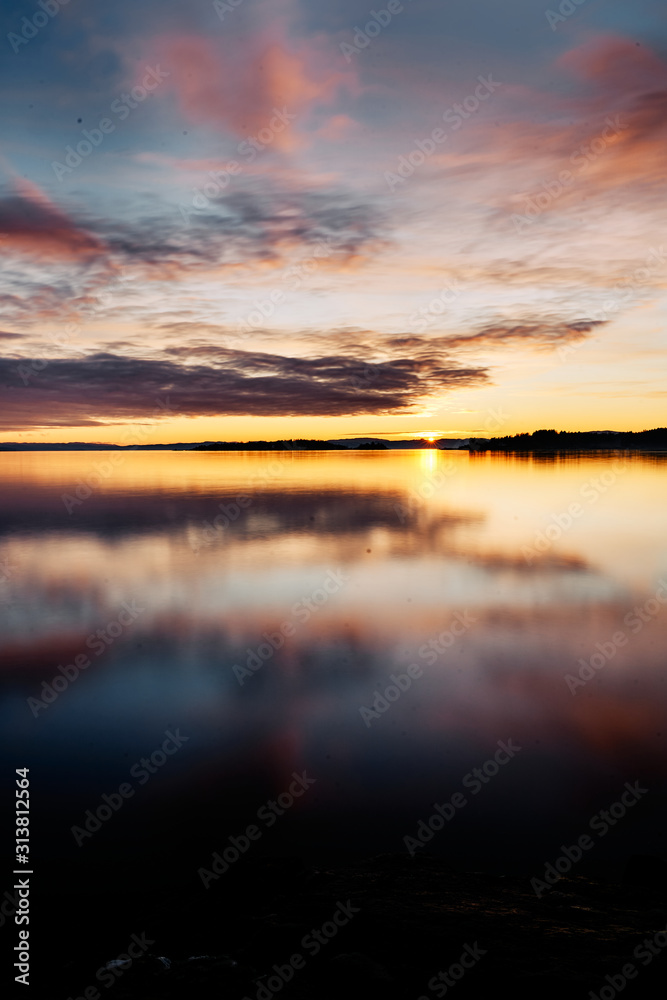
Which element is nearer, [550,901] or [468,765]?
[550,901]

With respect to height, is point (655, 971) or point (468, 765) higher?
point (655, 971)

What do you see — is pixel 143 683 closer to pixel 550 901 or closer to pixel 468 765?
pixel 468 765

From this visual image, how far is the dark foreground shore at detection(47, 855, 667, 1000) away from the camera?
12.2 feet

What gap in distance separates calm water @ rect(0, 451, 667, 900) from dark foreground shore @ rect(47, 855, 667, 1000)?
0.59m

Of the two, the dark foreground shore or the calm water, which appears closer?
the dark foreground shore

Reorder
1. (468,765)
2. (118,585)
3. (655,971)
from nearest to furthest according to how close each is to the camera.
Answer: (655,971) → (468,765) → (118,585)

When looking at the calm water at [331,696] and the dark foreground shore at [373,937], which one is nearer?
the dark foreground shore at [373,937]

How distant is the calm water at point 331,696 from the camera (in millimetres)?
6246

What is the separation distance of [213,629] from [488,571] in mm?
9835

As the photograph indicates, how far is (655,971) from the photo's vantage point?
144 inches

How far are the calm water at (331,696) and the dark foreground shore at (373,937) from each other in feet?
1.95

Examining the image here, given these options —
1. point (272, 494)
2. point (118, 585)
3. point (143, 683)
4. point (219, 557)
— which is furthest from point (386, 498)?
point (143, 683)

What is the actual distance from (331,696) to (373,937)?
519 cm

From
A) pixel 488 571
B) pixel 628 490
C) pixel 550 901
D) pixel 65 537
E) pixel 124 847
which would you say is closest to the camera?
pixel 550 901
